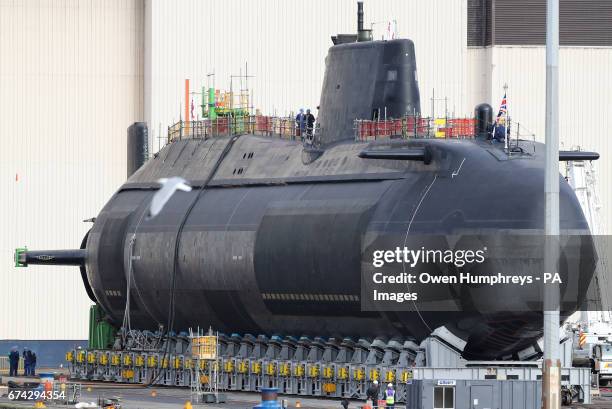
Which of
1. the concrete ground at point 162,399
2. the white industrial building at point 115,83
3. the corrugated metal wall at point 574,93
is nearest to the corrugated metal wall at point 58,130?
the white industrial building at point 115,83

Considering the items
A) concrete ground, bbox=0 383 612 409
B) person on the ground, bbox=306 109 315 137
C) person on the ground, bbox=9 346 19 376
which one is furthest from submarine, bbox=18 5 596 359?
person on the ground, bbox=9 346 19 376

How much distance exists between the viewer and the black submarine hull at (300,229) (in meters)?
41.8

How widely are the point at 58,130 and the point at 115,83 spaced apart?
349 cm

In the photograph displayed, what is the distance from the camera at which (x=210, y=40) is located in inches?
2970

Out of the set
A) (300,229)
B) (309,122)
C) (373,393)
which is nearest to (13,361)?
(309,122)

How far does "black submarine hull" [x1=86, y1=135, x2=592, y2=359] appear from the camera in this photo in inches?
1647

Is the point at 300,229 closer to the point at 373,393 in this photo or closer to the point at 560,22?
the point at 373,393

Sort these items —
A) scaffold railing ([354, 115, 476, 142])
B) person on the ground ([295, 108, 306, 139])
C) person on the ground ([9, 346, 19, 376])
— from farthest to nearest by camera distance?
person on the ground ([9, 346, 19, 376])
person on the ground ([295, 108, 306, 139])
scaffold railing ([354, 115, 476, 142])

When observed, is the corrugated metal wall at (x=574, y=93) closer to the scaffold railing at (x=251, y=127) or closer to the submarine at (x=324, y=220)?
the scaffold railing at (x=251, y=127)

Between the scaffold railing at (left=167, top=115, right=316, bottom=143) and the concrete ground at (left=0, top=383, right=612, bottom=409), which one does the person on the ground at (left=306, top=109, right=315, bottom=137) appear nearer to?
the scaffold railing at (left=167, top=115, right=316, bottom=143)

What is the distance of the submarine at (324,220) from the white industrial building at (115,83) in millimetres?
13882

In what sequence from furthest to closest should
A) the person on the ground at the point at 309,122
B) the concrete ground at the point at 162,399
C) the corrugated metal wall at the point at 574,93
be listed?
1. the corrugated metal wall at the point at 574,93
2. the person on the ground at the point at 309,122
3. the concrete ground at the point at 162,399

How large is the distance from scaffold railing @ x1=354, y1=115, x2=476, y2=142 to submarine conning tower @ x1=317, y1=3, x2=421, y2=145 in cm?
66

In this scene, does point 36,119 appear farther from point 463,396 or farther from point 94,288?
point 463,396
